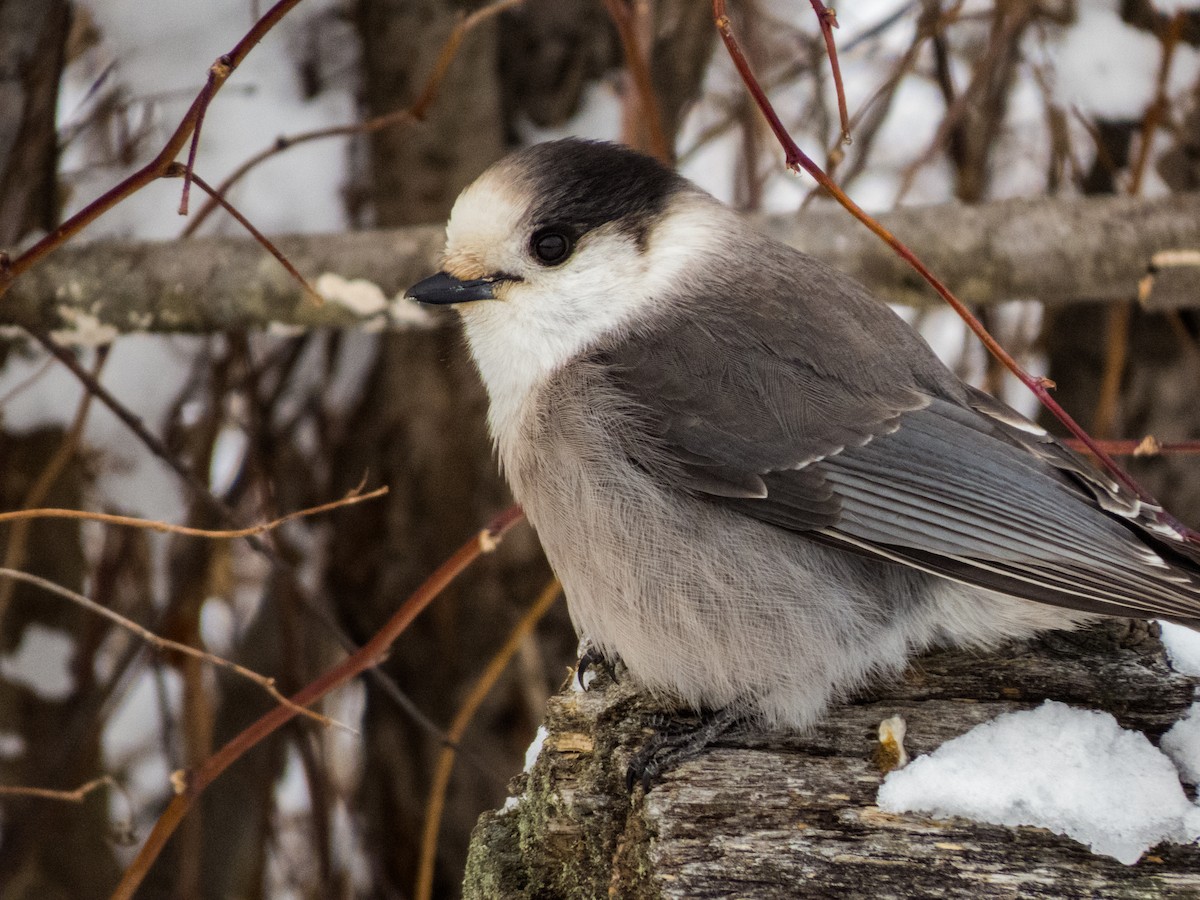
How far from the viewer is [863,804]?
1.87 m

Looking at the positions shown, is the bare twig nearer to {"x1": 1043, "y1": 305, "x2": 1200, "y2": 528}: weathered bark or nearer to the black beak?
the black beak

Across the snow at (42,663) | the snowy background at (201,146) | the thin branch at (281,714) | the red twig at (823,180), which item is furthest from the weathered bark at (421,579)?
the red twig at (823,180)

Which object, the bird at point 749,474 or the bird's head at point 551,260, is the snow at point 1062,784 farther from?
the bird's head at point 551,260

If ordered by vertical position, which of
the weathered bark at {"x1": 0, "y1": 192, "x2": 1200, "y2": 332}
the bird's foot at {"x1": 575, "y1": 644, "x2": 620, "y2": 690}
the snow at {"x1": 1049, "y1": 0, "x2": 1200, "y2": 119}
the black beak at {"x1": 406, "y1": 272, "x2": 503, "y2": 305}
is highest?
the snow at {"x1": 1049, "y1": 0, "x2": 1200, "y2": 119}

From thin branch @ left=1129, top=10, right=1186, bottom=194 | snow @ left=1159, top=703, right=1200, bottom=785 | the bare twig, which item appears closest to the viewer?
snow @ left=1159, top=703, right=1200, bottom=785

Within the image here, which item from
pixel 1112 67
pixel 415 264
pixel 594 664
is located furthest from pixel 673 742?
pixel 1112 67

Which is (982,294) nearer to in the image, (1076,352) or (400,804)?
(1076,352)

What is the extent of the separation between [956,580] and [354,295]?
1.54 m

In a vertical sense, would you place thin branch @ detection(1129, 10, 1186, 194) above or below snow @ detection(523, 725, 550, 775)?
above

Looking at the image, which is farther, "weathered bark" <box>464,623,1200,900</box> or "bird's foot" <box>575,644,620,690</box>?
"bird's foot" <box>575,644,620,690</box>

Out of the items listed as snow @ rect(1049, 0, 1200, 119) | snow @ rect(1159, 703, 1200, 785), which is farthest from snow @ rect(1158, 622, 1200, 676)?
snow @ rect(1049, 0, 1200, 119)

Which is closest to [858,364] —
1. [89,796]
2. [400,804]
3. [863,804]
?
Answer: [863,804]

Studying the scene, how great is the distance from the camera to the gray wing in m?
2.03

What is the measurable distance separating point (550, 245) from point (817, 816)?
1107mm
